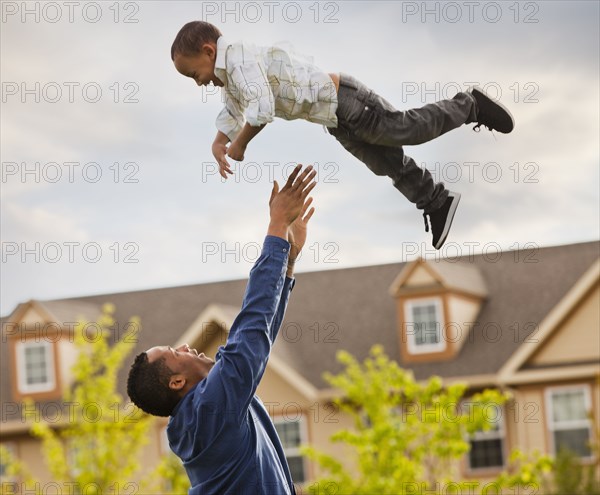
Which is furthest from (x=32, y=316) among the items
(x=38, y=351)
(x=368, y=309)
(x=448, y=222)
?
(x=448, y=222)

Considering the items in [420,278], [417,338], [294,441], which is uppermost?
[420,278]

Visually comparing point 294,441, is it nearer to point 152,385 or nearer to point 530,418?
point 530,418

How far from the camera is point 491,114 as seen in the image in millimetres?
5223

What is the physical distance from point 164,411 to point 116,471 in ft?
41.2

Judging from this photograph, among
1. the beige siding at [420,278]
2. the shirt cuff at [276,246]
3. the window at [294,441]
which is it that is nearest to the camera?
the shirt cuff at [276,246]

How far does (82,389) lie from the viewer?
1830cm

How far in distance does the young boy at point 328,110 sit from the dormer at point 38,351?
56.3ft

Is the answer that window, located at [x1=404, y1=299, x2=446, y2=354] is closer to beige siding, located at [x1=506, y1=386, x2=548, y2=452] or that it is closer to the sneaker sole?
beige siding, located at [x1=506, y1=386, x2=548, y2=452]

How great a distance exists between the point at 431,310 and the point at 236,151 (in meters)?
17.1

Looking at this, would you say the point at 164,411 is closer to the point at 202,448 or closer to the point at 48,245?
the point at 202,448

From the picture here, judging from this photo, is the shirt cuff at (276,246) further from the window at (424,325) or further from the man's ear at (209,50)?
the window at (424,325)

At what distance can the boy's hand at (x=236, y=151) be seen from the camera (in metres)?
4.70

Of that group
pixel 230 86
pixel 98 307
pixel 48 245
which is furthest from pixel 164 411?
pixel 98 307

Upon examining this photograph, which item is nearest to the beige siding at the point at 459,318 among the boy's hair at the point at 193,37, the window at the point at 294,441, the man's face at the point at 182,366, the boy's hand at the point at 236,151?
the window at the point at 294,441
